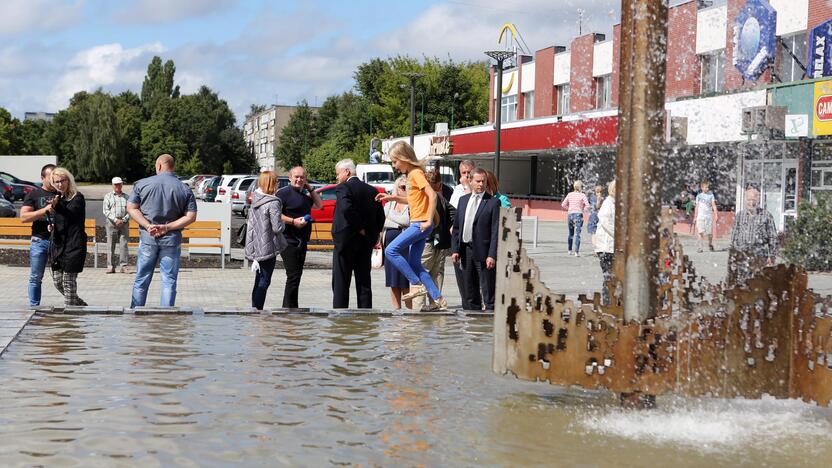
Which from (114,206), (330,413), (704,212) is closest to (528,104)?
(704,212)

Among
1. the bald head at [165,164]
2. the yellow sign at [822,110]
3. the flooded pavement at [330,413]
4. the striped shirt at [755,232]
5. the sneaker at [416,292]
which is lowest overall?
the flooded pavement at [330,413]

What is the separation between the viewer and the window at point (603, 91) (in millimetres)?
46353

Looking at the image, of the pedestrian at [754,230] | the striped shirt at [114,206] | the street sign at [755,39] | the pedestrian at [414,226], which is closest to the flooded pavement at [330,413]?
the pedestrian at [414,226]

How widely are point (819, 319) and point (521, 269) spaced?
5.10 feet

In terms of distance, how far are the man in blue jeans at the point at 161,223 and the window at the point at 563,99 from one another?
42.5m

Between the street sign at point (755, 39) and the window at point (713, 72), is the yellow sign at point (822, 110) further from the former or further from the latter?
the window at point (713, 72)

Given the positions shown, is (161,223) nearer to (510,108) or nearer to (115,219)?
(115,219)

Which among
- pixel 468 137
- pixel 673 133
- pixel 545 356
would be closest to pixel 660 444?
pixel 545 356

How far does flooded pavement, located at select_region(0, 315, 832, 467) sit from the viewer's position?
4902mm

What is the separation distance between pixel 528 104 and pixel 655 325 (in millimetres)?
51034

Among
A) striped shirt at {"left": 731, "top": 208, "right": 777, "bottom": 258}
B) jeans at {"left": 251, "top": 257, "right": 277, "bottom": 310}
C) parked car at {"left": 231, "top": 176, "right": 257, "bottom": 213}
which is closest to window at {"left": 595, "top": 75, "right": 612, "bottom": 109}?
parked car at {"left": 231, "top": 176, "right": 257, "bottom": 213}

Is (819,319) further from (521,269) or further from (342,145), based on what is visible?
(342,145)

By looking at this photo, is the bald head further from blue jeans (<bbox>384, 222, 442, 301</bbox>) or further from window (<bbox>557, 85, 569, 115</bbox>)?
window (<bbox>557, 85, 569, 115</bbox>)

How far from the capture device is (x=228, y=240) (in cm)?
1994
